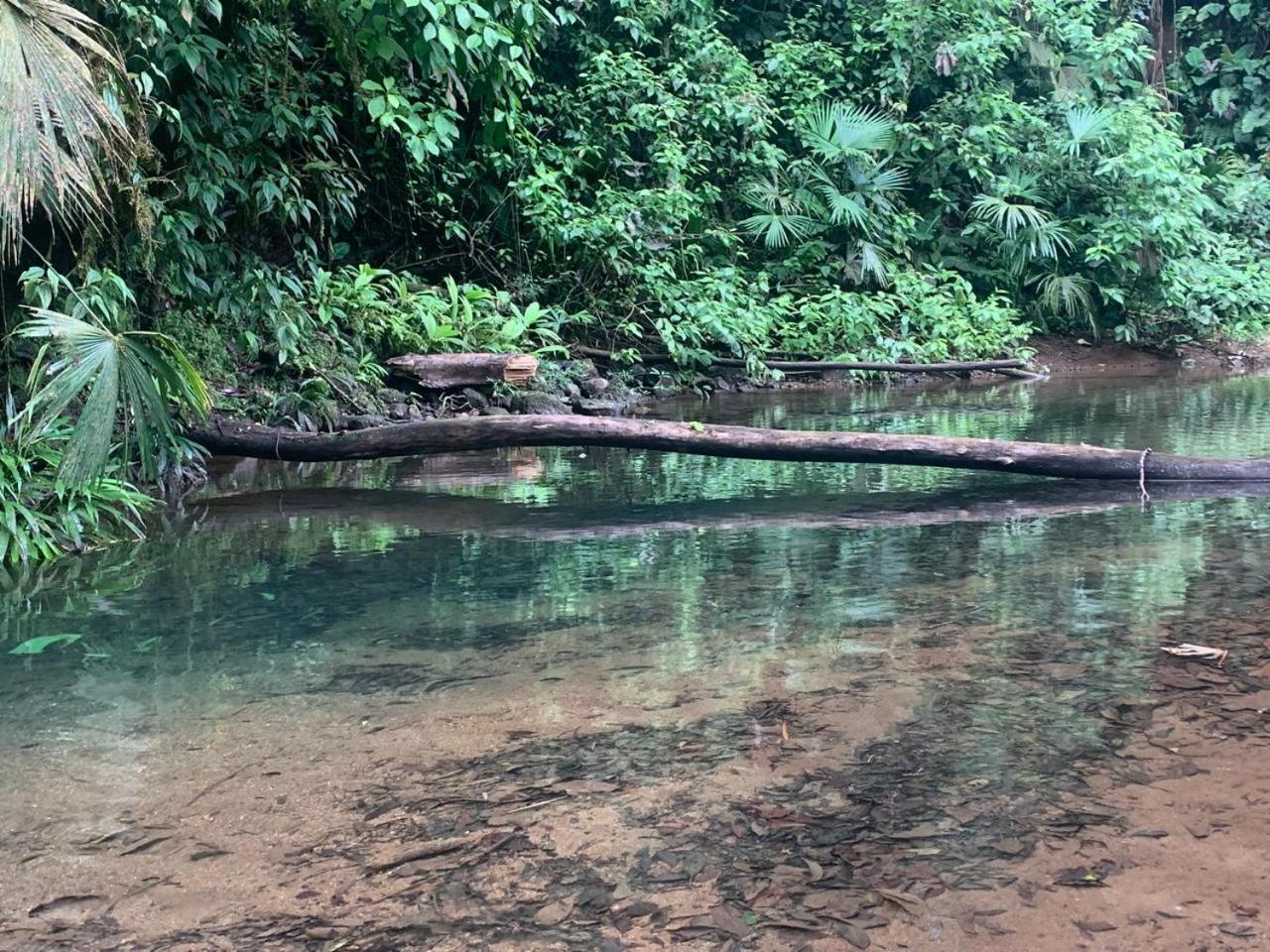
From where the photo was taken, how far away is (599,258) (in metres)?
11.2

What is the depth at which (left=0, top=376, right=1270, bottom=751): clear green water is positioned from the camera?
134 inches

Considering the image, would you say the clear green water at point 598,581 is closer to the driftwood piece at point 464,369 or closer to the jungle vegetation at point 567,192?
the jungle vegetation at point 567,192

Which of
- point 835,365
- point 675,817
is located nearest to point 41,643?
point 675,817

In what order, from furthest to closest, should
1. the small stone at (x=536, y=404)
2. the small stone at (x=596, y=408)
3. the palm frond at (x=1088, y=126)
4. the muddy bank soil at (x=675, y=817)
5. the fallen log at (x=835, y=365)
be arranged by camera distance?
the palm frond at (x=1088, y=126) < the fallen log at (x=835, y=365) < the small stone at (x=596, y=408) < the small stone at (x=536, y=404) < the muddy bank soil at (x=675, y=817)

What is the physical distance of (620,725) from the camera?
2953 mm

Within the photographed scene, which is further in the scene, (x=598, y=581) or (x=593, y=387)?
(x=593, y=387)

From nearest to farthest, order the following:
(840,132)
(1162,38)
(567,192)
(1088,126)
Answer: (567,192)
(840,132)
(1088,126)
(1162,38)

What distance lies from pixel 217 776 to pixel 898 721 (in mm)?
1733

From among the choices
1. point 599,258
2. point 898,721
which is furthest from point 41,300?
point 599,258

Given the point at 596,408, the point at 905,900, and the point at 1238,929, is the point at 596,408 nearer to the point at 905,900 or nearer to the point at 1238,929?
the point at 905,900

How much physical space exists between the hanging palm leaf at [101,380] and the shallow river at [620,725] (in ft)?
1.76

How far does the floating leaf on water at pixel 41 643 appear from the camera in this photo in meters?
3.65

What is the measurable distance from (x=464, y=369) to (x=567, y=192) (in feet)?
12.2

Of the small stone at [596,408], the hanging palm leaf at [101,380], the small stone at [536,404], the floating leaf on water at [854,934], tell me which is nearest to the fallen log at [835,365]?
the small stone at [596,408]
